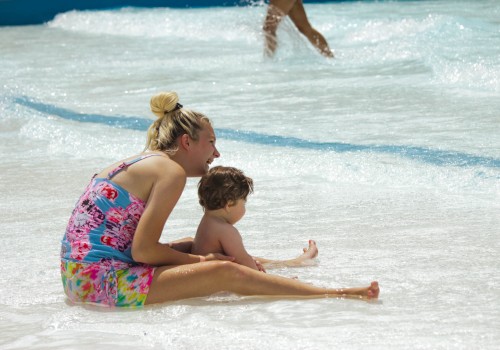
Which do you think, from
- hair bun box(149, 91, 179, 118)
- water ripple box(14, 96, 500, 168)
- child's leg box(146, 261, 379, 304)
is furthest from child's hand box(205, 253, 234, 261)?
water ripple box(14, 96, 500, 168)

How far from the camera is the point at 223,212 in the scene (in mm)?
3906

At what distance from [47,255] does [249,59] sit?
6725 millimetres

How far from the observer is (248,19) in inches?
565

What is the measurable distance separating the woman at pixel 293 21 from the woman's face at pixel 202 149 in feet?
20.4

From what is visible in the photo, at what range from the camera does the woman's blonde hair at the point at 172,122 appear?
12.3 feet

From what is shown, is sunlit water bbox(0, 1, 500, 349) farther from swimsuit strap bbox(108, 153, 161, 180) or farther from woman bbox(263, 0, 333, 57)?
swimsuit strap bbox(108, 153, 161, 180)

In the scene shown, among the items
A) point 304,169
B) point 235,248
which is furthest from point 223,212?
point 304,169

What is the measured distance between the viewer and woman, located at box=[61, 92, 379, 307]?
3617 mm

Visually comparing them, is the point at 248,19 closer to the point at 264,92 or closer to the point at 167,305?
the point at 264,92

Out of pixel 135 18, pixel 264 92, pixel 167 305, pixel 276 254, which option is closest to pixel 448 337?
pixel 167 305

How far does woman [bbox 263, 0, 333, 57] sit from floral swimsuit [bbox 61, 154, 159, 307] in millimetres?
6401

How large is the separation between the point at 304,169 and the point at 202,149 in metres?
2.09

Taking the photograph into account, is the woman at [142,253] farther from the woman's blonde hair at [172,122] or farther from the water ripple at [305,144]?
the water ripple at [305,144]

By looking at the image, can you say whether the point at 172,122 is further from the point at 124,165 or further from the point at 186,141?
the point at 124,165
